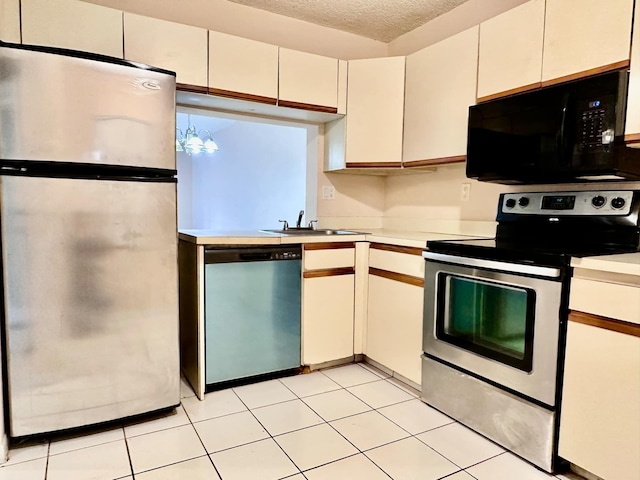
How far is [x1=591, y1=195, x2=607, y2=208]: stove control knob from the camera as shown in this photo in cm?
178

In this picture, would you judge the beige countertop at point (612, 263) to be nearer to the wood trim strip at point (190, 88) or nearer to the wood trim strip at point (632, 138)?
the wood trim strip at point (632, 138)

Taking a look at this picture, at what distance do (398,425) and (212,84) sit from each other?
2.06 meters

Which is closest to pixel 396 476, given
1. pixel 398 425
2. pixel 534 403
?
pixel 398 425

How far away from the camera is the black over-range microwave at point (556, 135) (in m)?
1.60

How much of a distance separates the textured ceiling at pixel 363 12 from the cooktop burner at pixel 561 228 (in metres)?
1.42

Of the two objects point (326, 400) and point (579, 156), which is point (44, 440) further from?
point (579, 156)

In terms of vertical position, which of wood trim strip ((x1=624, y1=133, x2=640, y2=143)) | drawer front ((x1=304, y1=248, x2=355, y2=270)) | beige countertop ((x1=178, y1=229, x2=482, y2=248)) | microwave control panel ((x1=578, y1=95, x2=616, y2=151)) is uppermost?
microwave control panel ((x1=578, y1=95, x2=616, y2=151))

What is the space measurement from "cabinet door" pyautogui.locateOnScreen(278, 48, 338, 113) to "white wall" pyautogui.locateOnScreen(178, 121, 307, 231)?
0.91 metres

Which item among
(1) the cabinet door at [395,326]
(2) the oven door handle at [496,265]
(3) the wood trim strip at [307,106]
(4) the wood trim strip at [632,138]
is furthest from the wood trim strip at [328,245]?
(4) the wood trim strip at [632,138]

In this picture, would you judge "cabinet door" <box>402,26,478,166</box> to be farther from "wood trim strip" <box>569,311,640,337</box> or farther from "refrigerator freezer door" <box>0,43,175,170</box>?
Answer: "refrigerator freezer door" <box>0,43,175,170</box>

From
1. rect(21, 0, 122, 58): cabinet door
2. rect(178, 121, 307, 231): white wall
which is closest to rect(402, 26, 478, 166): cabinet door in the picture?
rect(178, 121, 307, 231): white wall

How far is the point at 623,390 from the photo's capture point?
1.37m

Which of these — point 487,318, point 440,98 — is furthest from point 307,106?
point 487,318

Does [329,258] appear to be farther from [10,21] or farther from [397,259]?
[10,21]
